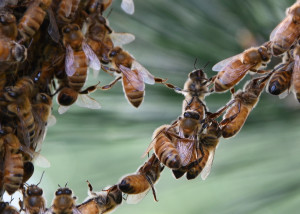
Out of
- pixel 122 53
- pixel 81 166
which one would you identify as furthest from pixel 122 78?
pixel 81 166

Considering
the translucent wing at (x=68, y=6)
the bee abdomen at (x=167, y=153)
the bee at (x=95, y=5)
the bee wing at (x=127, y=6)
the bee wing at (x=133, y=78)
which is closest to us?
the bee abdomen at (x=167, y=153)

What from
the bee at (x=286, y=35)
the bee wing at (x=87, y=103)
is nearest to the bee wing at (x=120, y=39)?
the bee wing at (x=87, y=103)

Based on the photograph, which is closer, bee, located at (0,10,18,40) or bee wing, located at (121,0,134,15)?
bee, located at (0,10,18,40)

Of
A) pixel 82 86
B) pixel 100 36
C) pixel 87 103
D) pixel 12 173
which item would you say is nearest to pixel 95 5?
pixel 100 36

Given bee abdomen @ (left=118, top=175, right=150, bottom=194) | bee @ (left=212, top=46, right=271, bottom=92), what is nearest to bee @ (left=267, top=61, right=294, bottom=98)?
bee @ (left=212, top=46, right=271, bottom=92)

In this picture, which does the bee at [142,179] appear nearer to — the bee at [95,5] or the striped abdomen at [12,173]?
the striped abdomen at [12,173]

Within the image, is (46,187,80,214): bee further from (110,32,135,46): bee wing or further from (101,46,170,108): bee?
(110,32,135,46): bee wing

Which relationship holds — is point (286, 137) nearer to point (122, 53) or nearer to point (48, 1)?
point (122, 53)

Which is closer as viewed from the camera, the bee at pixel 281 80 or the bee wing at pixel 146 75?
the bee at pixel 281 80
